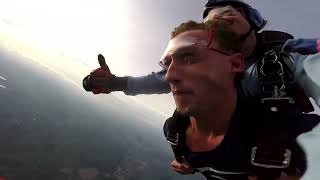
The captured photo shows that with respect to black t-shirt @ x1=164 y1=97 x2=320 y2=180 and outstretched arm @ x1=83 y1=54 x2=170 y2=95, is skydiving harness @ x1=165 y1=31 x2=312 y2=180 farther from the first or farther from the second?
outstretched arm @ x1=83 y1=54 x2=170 y2=95

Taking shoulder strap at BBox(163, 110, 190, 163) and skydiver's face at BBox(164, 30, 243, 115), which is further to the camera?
shoulder strap at BBox(163, 110, 190, 163)

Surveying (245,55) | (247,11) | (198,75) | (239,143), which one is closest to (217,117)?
(239,143)

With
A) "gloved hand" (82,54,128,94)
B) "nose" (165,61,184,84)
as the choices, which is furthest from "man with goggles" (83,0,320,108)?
"nose" (165,61,184,84)

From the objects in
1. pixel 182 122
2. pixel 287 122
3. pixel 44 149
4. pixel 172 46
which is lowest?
pixel 287 122

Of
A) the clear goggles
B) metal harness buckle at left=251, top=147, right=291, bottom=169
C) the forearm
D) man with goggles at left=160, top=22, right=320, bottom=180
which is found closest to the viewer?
metal harness buckle at left=251, top=147, right=291, bottom=169

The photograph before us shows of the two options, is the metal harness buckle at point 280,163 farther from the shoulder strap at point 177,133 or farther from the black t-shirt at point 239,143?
the shoulder strap at point 177,133

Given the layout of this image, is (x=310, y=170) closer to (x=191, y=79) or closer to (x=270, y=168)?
(x=270, y=168)

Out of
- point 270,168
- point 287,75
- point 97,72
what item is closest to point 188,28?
point 287,75
